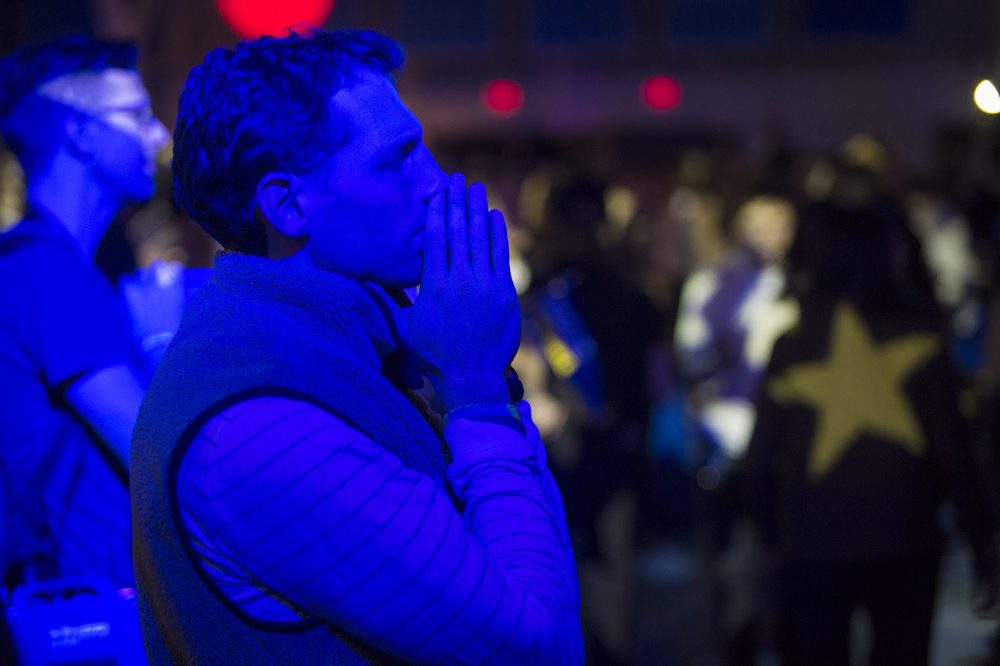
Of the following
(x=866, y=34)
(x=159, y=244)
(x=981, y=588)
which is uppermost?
(x=866, y=34)

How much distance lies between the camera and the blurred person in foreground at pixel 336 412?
133 centimetres

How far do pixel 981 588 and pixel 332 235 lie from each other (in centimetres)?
284

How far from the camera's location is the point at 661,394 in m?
6.54

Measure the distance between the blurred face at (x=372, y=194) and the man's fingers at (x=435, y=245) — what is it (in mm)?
45

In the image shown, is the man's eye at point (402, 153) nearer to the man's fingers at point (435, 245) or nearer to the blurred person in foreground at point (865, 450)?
the man's fingers at point (435, 245)

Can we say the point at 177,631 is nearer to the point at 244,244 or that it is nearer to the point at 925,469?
the point at 244,244

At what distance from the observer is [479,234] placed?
4.88 feet

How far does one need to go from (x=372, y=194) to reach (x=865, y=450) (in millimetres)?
3113

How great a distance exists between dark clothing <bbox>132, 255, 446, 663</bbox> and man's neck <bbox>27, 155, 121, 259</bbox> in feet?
3.76

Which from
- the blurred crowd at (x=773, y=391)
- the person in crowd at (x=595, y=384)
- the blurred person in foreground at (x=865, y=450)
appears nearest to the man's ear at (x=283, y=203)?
the blurred crowd at (x=773, y=391)

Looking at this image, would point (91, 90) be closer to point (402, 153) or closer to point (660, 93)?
point (402, 153)

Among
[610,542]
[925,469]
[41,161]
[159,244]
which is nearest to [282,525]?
[41,161]

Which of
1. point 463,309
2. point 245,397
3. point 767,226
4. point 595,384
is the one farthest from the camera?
point 767,226

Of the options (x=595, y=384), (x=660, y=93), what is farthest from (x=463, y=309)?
(x=660, y=93)
